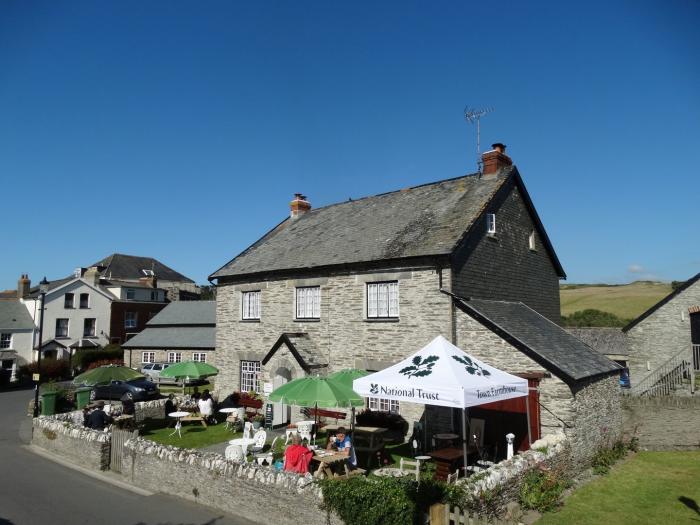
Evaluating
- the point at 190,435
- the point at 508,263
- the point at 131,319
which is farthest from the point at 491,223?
the point at 131,319

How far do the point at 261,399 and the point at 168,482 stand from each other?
327 inches

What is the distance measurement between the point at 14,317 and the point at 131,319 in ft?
35.8

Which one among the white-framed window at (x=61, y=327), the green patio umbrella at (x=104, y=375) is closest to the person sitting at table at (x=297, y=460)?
the green patio umbrella at (x=104, y=375)

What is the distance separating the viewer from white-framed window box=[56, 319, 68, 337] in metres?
45.6

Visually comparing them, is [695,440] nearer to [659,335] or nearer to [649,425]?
[649,425]

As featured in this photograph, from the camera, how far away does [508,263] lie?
20.1 meters


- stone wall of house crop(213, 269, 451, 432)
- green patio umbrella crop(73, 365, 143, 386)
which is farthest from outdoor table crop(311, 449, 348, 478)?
green patio umbrella crop(73, 365, 143, 386)

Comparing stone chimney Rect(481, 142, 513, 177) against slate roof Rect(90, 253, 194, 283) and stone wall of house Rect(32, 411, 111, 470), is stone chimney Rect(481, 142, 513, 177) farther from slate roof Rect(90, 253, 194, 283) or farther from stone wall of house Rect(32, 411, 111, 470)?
slate roof Rect(90, 253, 194, 283)

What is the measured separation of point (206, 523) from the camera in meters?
10.6

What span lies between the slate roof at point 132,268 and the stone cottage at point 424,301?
3963 cm

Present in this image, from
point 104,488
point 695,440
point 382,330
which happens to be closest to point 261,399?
point 382,330

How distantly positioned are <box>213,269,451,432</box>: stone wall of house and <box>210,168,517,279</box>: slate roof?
0.88 m

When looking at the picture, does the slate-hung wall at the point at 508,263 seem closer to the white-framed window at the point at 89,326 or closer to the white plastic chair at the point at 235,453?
the white plastic chair at the point at 235,453

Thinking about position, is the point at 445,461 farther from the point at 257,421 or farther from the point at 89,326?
the point at 89,326
